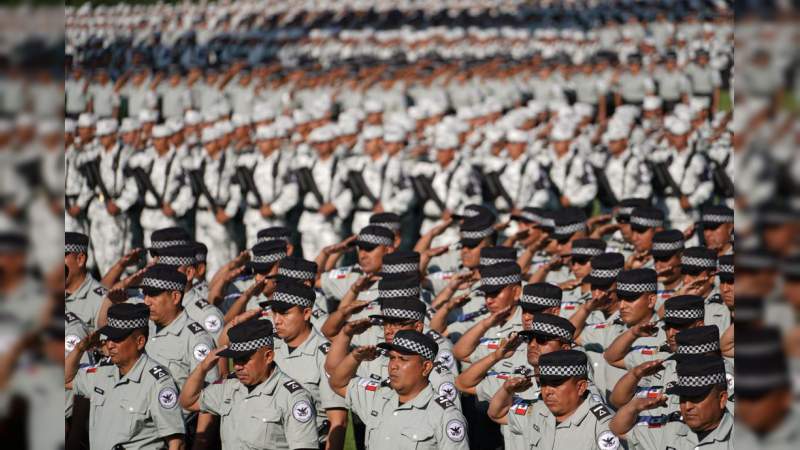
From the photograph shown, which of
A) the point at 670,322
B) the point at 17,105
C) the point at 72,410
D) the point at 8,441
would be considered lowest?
the point at 72,410

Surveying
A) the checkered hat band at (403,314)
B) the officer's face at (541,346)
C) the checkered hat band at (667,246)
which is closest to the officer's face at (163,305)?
the checkered hat band at (403,314)

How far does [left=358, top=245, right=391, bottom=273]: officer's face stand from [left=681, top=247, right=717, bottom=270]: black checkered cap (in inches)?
92.6

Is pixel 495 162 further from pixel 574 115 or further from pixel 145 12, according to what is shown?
pixel 145 12

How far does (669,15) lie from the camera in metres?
33.7

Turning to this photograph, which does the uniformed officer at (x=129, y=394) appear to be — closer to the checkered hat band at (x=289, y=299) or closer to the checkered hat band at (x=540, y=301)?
the checkered hat band at (x=289, y=299)

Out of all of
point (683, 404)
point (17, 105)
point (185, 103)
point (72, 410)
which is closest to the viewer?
point (17, 105)

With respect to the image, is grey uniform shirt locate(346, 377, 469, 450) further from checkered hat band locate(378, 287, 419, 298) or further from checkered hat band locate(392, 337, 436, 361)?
checkered hat band locate(378, 287, 419, 298)

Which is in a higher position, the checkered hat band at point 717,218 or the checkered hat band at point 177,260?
the checkered hat band at point 717,218

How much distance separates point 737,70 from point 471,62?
25.3m

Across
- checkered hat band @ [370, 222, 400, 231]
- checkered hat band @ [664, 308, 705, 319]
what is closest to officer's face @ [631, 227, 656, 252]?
checkered hat band @ [370, 222, 400, 231]

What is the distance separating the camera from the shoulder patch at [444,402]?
581 cm

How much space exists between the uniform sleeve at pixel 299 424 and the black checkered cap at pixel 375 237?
361 centimetres

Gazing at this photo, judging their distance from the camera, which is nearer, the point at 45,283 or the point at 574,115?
the point at 45,283

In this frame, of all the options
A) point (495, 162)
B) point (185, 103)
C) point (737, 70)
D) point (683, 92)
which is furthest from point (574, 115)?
point (737, 70)
